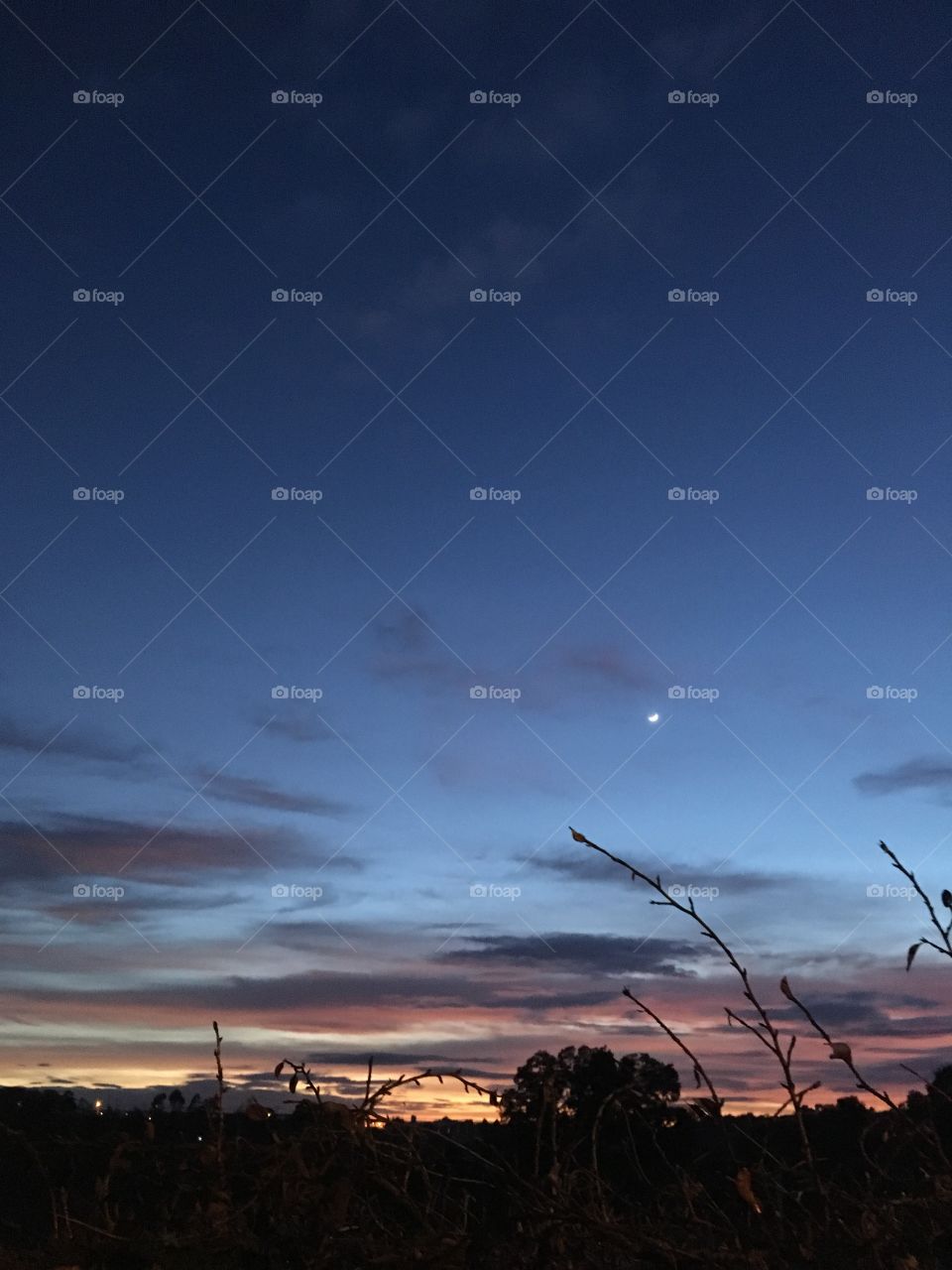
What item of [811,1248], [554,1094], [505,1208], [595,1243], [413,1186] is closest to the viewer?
[811,1248]

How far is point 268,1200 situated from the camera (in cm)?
199

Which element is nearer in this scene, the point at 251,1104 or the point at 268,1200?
the point at 268,1200

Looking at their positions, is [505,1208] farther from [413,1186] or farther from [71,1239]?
[71,1239]

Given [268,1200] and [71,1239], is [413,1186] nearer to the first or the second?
[268,1200]

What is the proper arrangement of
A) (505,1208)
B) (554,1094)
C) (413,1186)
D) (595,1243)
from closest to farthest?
(595,1243) → (505,1208) → (413,1186) → (554,1094)

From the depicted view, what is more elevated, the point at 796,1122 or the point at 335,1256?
the point at 796,1122

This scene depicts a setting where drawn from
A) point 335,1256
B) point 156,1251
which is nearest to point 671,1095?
point 335,1256

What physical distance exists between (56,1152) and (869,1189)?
149cm

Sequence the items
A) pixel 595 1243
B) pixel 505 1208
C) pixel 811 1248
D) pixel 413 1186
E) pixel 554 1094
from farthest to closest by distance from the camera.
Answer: pixel 554 1094
pixel 413 1186
pixel 505 1208
pixel 595 1243
pixel 811 1248

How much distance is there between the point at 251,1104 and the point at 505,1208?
51 centimetres

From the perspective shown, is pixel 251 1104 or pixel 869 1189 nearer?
pixel 869 1189

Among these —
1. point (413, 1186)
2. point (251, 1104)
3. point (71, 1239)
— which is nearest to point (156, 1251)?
point (71, 1239)

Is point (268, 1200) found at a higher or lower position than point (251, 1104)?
lower

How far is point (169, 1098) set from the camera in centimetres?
236
